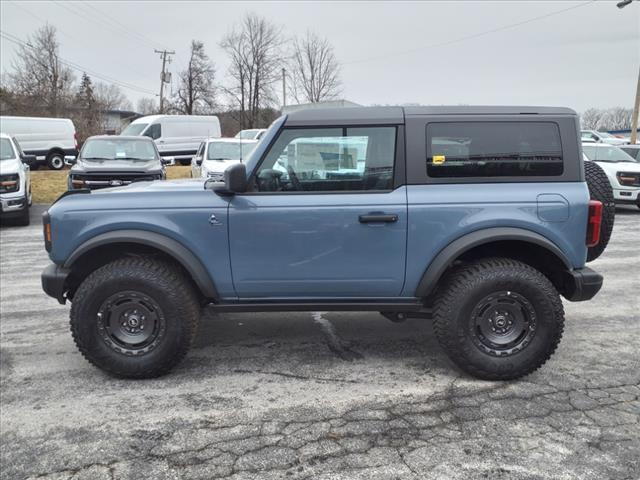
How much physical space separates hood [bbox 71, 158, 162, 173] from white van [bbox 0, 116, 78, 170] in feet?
35.7

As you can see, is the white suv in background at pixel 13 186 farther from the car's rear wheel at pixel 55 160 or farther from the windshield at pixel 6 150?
the car's rear wheel at pixel 55 160

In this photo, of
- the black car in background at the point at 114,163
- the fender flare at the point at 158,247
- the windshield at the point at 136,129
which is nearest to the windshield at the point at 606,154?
the black car in background at the point at 114,163

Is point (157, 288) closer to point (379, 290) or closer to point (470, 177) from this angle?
point (379, 290)

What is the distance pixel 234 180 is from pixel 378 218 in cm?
100

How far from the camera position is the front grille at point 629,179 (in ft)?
40.5

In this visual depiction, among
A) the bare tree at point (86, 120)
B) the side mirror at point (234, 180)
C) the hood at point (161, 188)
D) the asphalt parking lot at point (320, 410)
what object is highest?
the bare tree at point (86, 120)

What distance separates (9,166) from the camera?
10.5 metres

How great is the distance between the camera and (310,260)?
3.62 m

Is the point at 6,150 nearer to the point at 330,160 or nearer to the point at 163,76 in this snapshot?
the point at 330,160

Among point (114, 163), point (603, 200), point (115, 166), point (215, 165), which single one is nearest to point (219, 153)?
point (215, 165)

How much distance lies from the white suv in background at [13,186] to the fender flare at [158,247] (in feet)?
26.6

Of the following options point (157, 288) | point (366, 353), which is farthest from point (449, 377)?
point (157, 288)

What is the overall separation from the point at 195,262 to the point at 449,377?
1964 millimetres

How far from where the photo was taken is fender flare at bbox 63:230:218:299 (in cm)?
356
